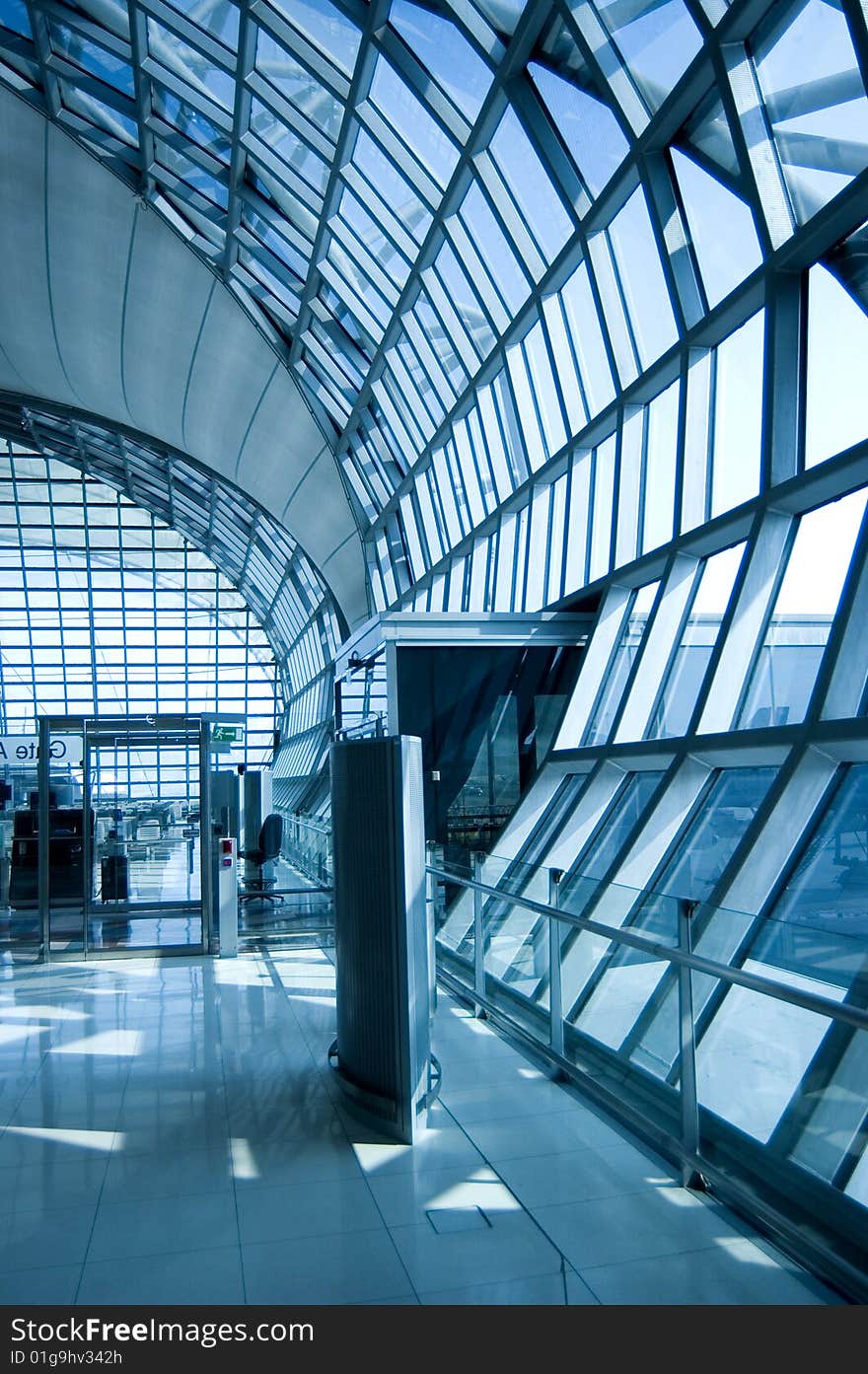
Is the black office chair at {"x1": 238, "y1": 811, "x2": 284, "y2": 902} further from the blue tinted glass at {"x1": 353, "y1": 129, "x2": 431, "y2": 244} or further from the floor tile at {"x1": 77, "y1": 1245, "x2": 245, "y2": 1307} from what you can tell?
the floor tile at {"x1": 77, "y1": 1245, "x2": 245, "y2": 1307}

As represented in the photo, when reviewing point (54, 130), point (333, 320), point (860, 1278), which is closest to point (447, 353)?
point (333, 320)

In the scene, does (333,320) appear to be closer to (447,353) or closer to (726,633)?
(447,353)

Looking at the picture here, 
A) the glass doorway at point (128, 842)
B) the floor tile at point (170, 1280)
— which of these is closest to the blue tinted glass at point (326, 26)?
the glass doorway at point (128, 842)

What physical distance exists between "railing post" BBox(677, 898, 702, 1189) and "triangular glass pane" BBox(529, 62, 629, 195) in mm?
7532

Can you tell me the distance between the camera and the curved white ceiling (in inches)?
833

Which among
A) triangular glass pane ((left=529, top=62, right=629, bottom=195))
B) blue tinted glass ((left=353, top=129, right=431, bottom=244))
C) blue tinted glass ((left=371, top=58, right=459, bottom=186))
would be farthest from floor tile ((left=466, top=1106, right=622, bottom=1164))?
blue tinted glass ((left=353, top=129, right=431, bottom=244))

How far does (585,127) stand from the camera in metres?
9.77

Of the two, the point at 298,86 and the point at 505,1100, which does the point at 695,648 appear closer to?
the point at 505,1100

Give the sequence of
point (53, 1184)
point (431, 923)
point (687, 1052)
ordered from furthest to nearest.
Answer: point (431, 923)
point (53, 1184)
point (687, 1052)

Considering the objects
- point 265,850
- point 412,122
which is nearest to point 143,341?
point 265,850

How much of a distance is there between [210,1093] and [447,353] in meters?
11.8

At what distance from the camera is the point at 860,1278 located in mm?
3455

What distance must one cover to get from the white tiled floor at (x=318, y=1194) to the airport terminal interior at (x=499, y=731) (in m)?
0.03

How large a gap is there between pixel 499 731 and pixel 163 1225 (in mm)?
8895
